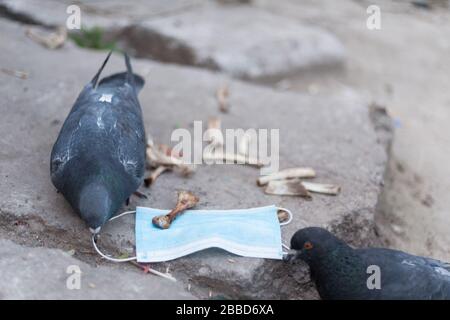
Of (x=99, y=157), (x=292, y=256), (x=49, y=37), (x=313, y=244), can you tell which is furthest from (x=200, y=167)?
(x=49, y=37)

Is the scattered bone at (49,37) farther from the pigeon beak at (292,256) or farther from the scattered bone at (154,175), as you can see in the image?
the pigeon beak at (292,256)

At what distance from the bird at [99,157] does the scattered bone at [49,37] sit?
2061 mm

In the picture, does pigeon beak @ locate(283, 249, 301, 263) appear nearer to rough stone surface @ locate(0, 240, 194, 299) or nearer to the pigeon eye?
the pigeon eye

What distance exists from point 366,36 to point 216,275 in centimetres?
599

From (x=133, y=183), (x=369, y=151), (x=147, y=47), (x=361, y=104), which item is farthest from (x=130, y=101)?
(x=147, y=47)

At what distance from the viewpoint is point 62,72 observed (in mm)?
5637

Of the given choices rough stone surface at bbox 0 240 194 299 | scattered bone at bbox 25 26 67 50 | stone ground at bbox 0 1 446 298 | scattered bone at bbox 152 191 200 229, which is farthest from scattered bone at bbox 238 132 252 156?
scattered bone at bbox 25 26 67 50

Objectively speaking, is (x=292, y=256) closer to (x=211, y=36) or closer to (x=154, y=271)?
(x=154, y=271)

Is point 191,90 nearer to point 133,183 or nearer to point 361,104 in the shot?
point 361,104

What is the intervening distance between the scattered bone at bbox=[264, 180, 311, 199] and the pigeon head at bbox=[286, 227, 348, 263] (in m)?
0.84

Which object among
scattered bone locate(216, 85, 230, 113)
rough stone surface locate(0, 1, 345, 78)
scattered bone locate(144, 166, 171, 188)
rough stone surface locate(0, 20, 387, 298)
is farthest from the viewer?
rough stone surface locate(0, 1, 345, 78)

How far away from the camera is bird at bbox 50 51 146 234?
360cm

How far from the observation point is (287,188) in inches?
174

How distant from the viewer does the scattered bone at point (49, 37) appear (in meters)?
6.20
